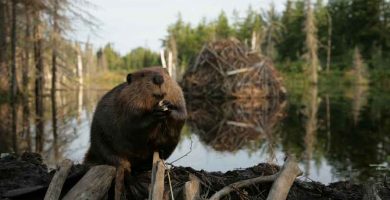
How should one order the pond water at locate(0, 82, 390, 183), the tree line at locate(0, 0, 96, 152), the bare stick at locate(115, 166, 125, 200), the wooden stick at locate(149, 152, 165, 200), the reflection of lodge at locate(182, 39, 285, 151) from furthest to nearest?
the reflection of lodge at locate(182, 39, 285, 151) < the tree line at locate(0, 0, 96, 152) < the pond water at locate(0, 82, 390, 183) < the bare stick at locate(115, 166, 125, 200) < the wooden stick at locate(149, 152, 165, 200)

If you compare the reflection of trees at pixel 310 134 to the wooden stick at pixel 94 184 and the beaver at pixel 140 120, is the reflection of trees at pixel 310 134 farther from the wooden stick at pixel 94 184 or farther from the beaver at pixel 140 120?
the wooden stick at pixel 94 184

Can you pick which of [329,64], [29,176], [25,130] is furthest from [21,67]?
[329,64]

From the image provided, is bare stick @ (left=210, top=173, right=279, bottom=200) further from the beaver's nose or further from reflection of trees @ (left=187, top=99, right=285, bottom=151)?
reflection of trees @ (left=187, top=99, right=285, bottom=151)

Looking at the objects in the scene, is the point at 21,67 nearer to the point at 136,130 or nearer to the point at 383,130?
the point at 383,130

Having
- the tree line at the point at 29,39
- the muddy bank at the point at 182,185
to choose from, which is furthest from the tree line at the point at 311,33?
the muddy bank at the point at 182,185

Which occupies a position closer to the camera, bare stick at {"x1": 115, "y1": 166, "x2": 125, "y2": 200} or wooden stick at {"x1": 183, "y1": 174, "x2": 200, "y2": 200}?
wooden stick at {"x1": 183, "y1": 174, "x2": 200, "y2": 200}

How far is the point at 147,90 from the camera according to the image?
406cm

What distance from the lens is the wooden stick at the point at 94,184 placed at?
4.03 m

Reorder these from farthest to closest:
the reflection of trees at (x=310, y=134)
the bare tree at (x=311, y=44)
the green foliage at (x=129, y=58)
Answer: the green foliage at (x=129, y=58) → the bare tree at (x=311, y=44) → the reflection of trees at (x=310, y=134)

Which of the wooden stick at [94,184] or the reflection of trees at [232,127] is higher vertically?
the wooden stick at [94,184]

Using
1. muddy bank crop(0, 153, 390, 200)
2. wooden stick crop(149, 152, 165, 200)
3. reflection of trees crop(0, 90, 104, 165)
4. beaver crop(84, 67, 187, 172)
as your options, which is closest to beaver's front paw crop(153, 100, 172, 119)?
beaver crop(84, 67, 187, 172)

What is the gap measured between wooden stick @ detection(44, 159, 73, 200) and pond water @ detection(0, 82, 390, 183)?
2299mm

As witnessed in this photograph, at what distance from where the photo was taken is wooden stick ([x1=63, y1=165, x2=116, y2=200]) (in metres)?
4.03

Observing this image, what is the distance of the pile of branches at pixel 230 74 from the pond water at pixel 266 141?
9602mm
